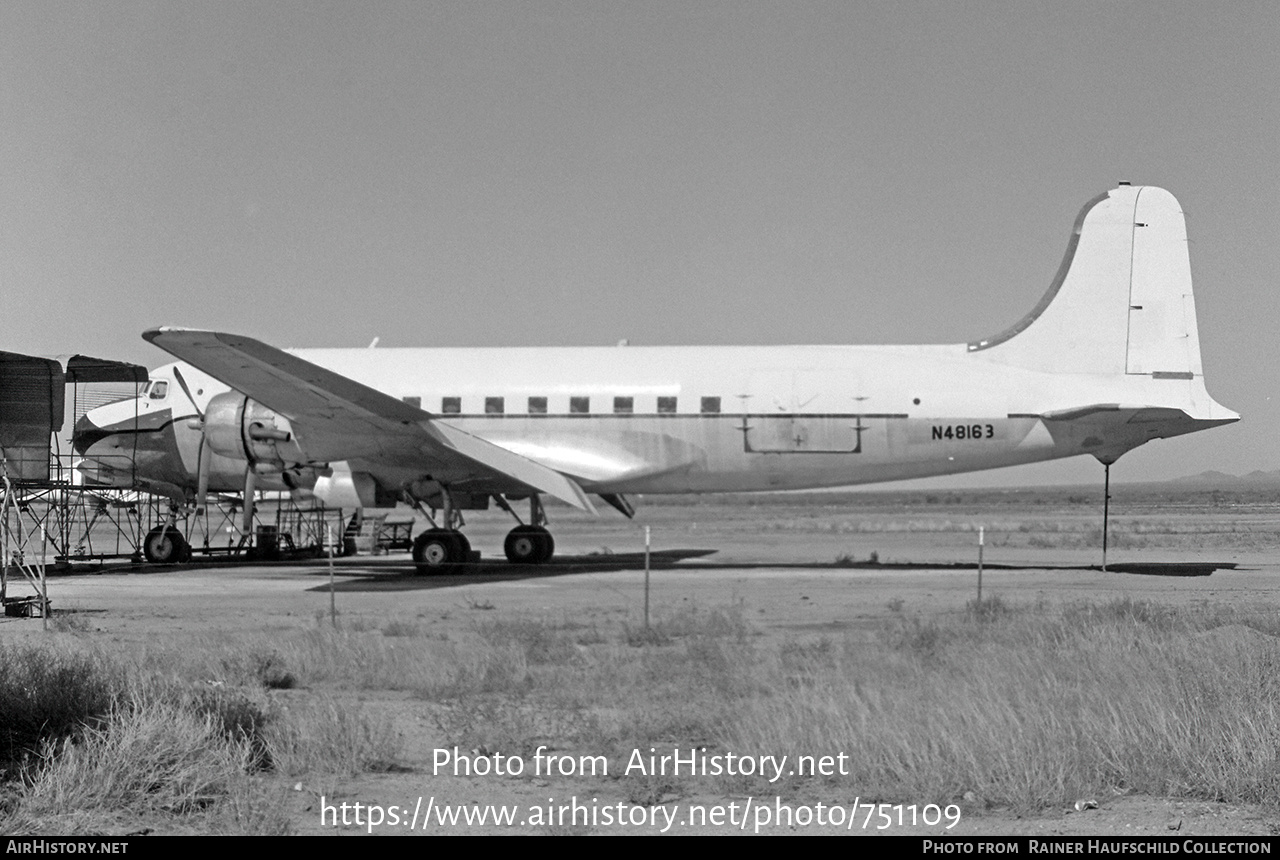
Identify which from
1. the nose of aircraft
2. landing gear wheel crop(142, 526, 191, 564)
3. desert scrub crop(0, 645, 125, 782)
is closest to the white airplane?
landing gear wheel crop(142, 526, 191, 564)

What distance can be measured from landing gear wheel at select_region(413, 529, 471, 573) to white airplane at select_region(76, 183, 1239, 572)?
0.04m

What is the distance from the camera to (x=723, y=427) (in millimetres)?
25234

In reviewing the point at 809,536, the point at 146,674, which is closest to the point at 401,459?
the point at 146,674

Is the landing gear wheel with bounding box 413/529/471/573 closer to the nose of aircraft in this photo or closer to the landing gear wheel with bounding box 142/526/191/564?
the landing gear wheel with bounding box 142/526/191/564

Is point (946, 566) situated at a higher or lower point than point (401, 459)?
lower

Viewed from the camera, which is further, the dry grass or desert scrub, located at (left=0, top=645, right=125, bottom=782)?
desert scrub, located at (left=0, top=645, right=125, bottom=782)

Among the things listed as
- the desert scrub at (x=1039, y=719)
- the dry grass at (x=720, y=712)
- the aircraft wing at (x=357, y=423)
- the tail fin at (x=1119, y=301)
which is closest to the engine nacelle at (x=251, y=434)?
the aircraft wing at (x=357, y=423)

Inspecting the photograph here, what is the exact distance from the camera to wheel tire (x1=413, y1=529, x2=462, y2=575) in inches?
990

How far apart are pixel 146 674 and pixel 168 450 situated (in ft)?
Result: 62.9

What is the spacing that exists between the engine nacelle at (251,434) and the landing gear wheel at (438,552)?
305 centimetres

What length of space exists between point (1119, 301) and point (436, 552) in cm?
1503

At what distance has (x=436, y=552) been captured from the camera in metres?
25.2

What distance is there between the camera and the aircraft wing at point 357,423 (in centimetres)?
2191
